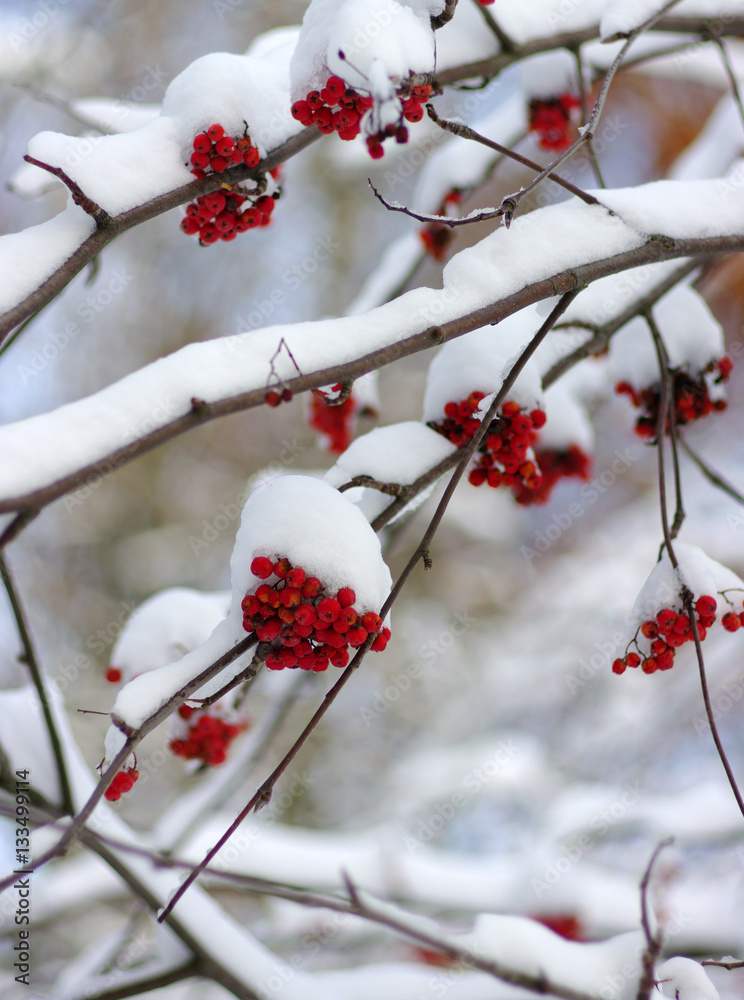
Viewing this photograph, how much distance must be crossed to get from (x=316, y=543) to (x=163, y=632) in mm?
1015

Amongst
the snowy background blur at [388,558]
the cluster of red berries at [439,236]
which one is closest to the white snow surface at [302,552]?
the cluster of red berries at [439,236]

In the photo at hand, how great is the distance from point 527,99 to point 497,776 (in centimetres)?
508

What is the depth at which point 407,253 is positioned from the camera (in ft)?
9.30

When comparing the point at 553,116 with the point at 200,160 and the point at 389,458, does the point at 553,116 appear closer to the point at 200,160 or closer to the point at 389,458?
the point at 200,160

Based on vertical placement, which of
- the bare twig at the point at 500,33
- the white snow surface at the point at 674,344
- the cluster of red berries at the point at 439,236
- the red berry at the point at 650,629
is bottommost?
the red berry at the point at 650,629

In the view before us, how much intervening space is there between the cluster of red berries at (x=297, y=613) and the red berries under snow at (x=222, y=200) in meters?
0.73

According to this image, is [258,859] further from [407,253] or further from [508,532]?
[508,532]

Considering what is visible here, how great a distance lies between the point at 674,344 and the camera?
A: 182 cm

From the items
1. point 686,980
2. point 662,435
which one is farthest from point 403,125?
point 686,980

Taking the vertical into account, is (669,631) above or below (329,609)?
above

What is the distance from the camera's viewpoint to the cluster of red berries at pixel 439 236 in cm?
232

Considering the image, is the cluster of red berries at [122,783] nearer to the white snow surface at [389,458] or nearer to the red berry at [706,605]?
the white snow surface at [389,458]

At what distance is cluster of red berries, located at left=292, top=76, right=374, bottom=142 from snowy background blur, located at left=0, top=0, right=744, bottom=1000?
414 cm

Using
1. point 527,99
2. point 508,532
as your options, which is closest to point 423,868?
point 527,99
